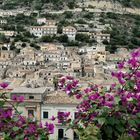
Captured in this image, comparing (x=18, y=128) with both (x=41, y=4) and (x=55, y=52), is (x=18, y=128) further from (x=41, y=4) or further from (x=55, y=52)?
(x=41, y=4)

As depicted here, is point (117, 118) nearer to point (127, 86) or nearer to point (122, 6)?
point (127, 86)

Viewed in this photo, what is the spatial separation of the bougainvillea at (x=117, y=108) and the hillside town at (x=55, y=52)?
1709 cm

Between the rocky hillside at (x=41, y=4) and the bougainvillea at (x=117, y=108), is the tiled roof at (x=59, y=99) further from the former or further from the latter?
the rocky hillside at (x=41, y=4)

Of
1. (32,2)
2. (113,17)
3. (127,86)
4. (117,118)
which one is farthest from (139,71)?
(32,2)

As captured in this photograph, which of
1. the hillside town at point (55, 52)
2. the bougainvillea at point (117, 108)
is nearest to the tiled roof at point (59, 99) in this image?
the bougainvillea at point (117, 108)

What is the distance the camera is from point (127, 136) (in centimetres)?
379

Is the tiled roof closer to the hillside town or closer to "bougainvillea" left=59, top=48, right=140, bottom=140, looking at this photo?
"bougainvillea" left=59, top=48, right=140, bottom=140

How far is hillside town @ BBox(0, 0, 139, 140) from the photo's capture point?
3032 cm

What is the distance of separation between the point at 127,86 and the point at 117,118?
31 cm

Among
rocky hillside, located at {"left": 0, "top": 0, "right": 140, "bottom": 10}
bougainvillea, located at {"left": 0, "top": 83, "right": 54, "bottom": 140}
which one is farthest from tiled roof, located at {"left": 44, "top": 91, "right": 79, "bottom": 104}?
rocky hillside, located at {"left": 0, "top": 0, "right": 140, "bottom": 10}

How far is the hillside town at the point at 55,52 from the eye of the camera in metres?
30.3

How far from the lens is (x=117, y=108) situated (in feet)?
13.6

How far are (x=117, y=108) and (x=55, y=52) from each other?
38.4m

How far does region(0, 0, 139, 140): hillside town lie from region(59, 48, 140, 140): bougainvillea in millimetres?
17094
